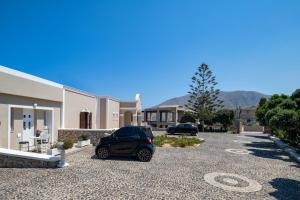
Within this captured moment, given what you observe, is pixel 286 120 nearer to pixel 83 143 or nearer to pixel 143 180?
pixel 143 180

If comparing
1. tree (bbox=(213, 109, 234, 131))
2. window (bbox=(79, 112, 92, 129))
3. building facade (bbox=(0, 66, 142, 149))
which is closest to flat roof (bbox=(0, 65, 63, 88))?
building facade (bbox=(0, 66, 142, 149))

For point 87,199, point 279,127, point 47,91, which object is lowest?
point 87,199

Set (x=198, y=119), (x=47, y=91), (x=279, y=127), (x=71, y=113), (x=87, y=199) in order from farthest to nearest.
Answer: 1. (x=198, y=119)
2. (x=71, y=113)
3. (x=279, y=127)
4. (x=47, y=91)
5. (x=87, y=199)

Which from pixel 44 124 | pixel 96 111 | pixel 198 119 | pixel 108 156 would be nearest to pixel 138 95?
pixel 96 111

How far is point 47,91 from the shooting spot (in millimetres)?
14156

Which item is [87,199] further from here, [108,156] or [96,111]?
[96,111]

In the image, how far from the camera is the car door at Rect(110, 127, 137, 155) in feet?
36.3

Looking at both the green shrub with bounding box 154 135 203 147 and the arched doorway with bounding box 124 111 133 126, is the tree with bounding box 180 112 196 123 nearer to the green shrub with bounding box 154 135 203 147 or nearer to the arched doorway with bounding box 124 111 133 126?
the arched doorway with bounding box 124 111 133 126

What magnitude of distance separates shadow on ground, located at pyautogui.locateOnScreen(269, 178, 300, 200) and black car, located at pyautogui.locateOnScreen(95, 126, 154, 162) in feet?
17.3

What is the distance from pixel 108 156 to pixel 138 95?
861 inches

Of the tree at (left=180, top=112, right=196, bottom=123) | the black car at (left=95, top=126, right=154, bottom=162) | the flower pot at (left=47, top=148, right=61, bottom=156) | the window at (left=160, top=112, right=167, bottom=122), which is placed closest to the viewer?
the flower pot at (left=47, top=148, right=61, bottom=156)

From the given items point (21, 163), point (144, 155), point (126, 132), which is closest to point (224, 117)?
point (126, 132)

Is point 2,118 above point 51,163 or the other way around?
above

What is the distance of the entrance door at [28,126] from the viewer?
1251 cm
